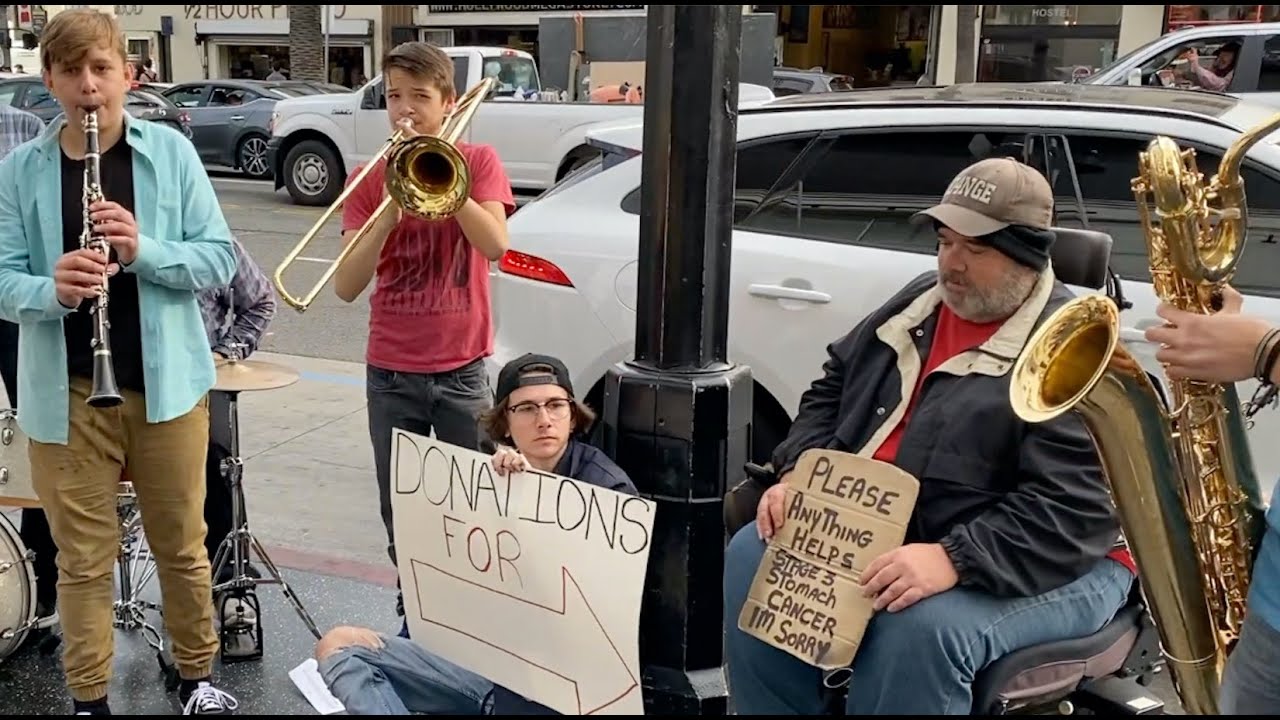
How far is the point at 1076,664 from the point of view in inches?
89.4

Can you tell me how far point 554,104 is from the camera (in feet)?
40.2

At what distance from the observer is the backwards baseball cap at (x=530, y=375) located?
268 cm

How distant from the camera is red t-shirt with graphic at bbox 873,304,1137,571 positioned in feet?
8.16

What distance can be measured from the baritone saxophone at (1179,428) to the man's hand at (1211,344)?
6 centimetres

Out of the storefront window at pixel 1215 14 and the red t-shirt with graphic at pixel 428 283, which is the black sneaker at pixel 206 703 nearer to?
the red t-shirt with graphic at pixel 428 283

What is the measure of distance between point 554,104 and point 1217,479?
35.1 ft

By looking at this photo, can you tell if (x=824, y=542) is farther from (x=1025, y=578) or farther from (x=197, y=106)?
(x=197, y=106)

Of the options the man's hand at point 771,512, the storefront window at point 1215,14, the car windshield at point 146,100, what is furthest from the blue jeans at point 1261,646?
the storefront window at point 1215,14

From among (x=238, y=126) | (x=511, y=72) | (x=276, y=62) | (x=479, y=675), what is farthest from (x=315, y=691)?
(x=276, y=62)

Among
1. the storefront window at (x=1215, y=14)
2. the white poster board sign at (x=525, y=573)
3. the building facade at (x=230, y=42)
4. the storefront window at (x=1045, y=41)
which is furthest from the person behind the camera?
the building facade at (x=230, y=42)

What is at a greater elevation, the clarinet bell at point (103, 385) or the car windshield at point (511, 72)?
the car windshield at point (511, 72)

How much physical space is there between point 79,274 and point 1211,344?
2.19 m

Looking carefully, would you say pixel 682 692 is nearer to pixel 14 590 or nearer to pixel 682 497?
pixel 682 497

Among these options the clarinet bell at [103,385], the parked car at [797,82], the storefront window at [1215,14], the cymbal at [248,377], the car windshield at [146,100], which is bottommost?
the cymbal at [248,377]
